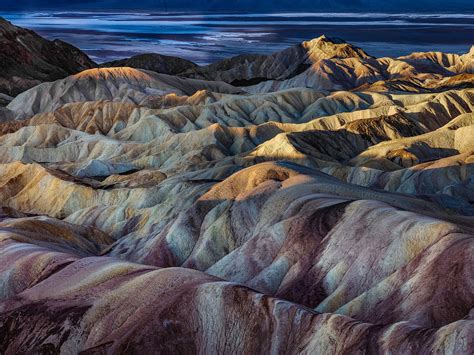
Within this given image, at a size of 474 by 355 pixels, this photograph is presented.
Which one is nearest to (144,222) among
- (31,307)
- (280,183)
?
(280,183)

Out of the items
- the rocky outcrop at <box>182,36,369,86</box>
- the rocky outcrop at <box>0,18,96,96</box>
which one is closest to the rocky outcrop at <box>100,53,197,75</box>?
the rocky outcrop at <box>182,36,369,86</box>

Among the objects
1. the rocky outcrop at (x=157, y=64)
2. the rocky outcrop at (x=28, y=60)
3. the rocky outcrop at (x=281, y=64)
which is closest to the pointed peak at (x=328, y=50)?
the rocky outcrop at (x=281, y=64)

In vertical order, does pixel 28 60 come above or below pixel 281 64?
above

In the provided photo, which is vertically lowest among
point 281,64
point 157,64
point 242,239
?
point 281,64

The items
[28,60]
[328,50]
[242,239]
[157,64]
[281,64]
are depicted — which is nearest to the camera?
[242,239]

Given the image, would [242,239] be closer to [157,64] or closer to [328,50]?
[328,50]

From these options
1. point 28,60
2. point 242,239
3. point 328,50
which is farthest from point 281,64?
point 242,239

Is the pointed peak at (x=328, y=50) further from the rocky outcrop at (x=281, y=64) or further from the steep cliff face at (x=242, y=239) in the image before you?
the steep cliff face at (x=242, y=239)
